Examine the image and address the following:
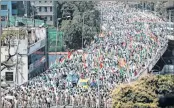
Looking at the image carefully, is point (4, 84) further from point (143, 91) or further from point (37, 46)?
point (143, 91)

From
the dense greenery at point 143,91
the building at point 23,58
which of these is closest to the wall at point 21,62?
the building at point 23,58

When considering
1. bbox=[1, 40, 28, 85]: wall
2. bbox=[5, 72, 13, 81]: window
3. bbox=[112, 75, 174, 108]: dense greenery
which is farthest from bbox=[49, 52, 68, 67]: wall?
bbox=[112, 75, 174, 108]: dense greenery

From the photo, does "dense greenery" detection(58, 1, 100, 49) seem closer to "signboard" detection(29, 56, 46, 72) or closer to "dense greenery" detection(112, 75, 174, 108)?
"signboard" detection(29, 56, 46, 72)

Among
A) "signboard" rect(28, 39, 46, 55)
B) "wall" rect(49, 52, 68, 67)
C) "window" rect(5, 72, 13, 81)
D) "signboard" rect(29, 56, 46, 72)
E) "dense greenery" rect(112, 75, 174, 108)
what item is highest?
"signboard" rect(28, 39, 46, 55)

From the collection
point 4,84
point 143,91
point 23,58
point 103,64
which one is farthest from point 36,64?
point 143,91

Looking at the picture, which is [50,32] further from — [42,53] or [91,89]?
[91,89]

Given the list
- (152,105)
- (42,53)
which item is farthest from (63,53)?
(152,105)
